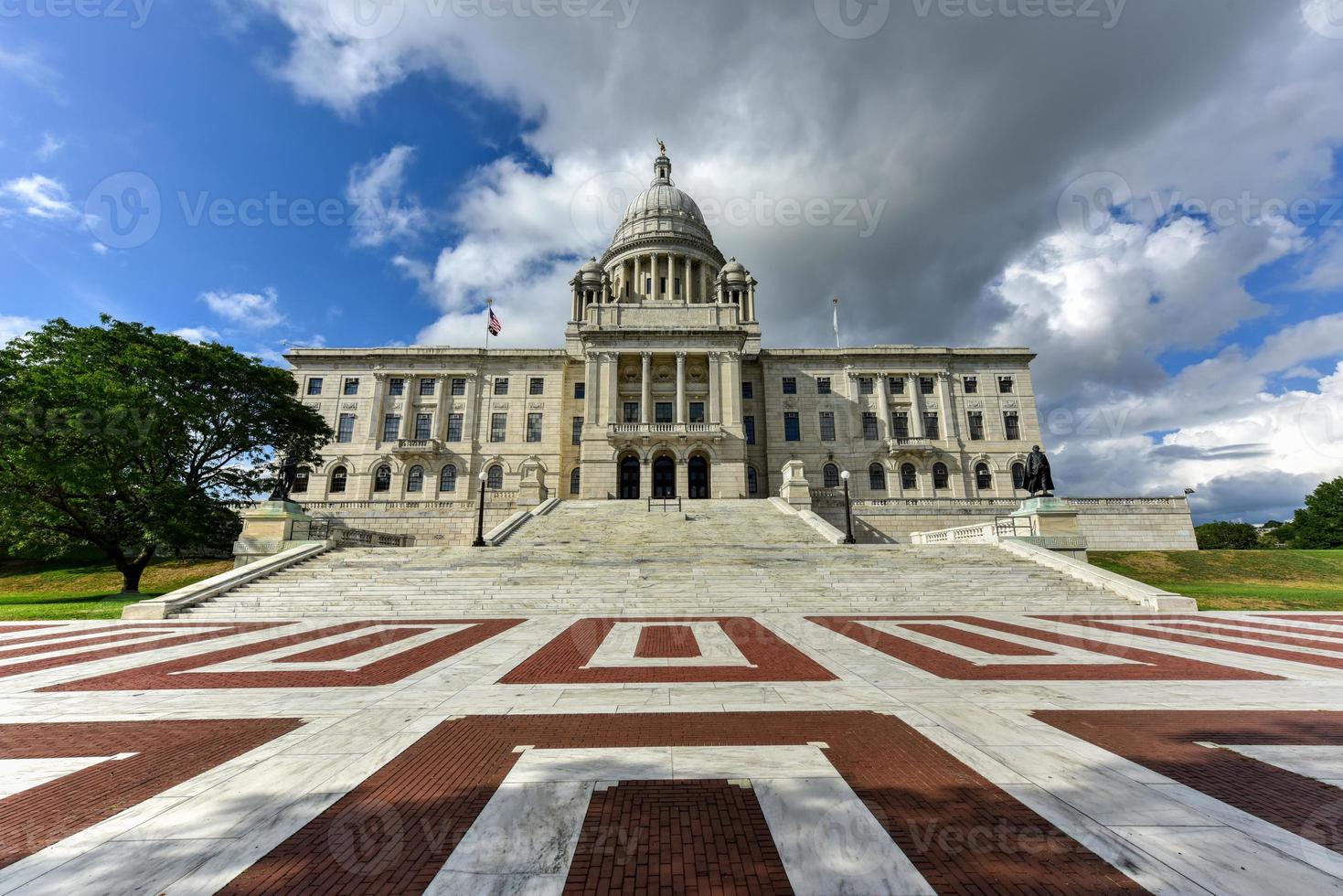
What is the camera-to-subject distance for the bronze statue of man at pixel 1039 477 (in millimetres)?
20938

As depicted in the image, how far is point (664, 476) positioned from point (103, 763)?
120ft

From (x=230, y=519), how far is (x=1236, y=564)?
1857 inches

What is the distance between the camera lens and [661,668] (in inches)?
275

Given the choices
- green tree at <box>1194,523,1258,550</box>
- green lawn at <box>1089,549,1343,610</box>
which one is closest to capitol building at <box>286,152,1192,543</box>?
green lawn at <box>1089,549,1343,610</box>

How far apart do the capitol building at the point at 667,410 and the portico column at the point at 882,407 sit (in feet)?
0.51

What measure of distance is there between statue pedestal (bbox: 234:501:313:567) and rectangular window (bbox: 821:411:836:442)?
37.0 m

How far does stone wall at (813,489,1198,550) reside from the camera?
108 ft

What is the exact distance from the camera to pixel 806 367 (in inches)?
1864

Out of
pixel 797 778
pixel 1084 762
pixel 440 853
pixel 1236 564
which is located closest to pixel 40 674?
pixel 440 853

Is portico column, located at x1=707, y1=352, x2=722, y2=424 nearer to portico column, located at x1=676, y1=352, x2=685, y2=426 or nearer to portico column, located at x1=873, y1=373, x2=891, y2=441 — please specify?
portico column, located at x1=676, y1=352, x2=685, y2=426

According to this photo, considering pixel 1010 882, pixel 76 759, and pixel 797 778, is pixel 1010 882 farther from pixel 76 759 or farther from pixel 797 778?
pixel 76 759

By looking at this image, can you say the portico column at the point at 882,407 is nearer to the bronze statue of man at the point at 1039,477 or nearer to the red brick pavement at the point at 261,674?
the bronze statue of man at the point at 1039,477

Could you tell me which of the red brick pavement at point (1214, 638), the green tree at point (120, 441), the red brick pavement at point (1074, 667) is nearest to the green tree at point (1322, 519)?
the red brick pavement at point (1214, 638)

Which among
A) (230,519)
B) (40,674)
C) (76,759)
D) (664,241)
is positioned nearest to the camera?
(76,759)
